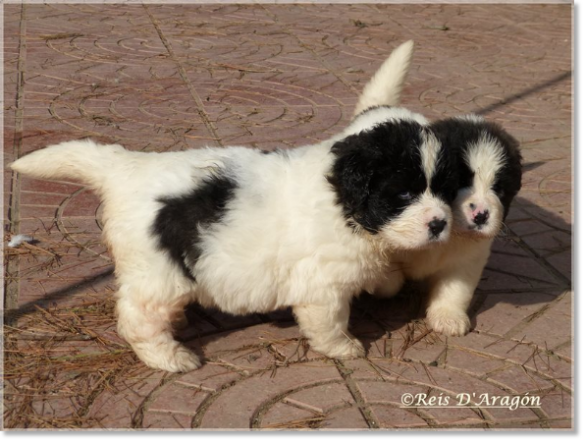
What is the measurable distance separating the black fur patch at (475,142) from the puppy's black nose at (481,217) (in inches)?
6.5

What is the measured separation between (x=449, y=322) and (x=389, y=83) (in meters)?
1.67

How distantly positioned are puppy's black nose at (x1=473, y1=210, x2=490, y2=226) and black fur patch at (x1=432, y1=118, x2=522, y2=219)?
0.54 ft

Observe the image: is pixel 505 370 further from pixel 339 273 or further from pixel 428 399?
pixel 339 273

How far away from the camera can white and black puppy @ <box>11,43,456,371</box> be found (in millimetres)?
3586

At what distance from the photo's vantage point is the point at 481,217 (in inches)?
149

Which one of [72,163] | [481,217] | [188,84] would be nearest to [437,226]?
[481,217]

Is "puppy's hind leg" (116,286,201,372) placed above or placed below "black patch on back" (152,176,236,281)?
below

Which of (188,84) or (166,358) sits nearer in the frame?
(166,358)

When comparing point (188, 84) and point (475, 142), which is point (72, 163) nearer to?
point (475, 142)

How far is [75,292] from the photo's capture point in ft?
14.3

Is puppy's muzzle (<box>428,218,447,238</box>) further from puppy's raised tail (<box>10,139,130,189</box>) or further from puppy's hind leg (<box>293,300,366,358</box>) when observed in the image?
puppy's raised tail (<box>10,139,130,189</box>)

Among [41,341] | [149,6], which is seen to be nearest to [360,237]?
[41,341]

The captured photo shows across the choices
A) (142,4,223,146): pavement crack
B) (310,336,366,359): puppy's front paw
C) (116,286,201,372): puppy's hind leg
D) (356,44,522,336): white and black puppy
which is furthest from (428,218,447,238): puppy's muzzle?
(142,4,223,146): pavement crack

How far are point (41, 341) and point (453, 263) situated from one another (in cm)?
215
